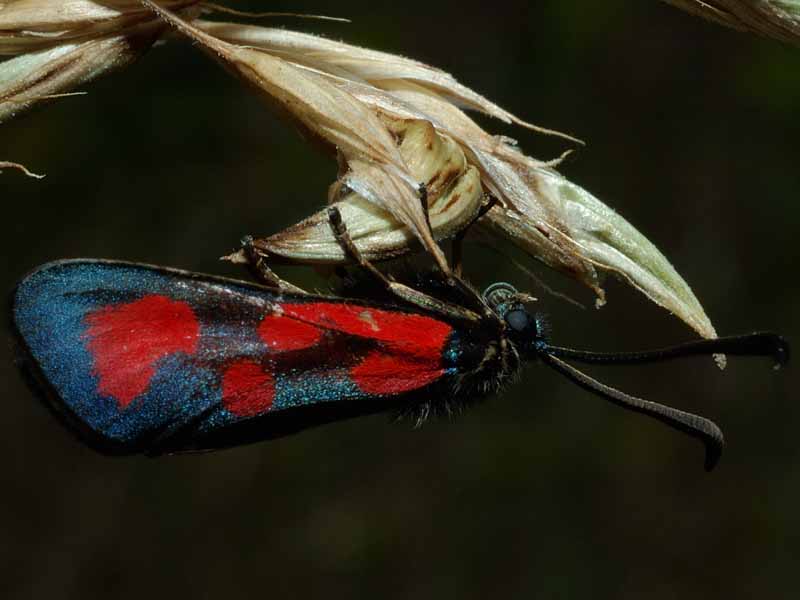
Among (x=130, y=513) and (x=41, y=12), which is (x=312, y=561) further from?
(x=41, y=12)

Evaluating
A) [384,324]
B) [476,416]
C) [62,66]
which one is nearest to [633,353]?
[384,324]

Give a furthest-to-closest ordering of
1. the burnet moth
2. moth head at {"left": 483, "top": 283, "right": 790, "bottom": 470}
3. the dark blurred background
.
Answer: the dark blurred background → the burnet moth → moth head at {"left": 483, "top": 283, "right": 790, "bottom": 470}

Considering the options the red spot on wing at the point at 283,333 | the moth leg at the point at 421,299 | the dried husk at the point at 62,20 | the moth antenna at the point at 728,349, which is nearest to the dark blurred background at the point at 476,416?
the moth leg at the point at 421,299

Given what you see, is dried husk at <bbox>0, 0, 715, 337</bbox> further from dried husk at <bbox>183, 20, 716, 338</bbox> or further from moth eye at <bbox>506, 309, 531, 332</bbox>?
moth eye at <bbox>506, 309, 531, 332</bbox>

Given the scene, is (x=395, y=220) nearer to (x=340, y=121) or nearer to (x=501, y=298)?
(x=340, y=121)

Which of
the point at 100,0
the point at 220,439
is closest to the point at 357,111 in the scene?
the point at 100,0

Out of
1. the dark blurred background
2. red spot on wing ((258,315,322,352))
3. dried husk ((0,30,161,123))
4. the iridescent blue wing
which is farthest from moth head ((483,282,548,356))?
the dark blurred background
